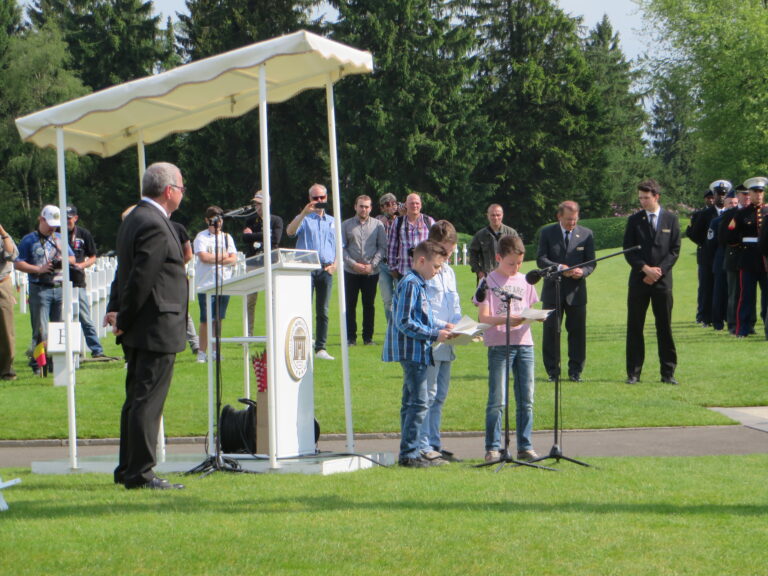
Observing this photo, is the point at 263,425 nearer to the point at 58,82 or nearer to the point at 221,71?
the point at 221,71

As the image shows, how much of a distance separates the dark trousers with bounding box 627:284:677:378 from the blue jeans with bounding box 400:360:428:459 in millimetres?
5746

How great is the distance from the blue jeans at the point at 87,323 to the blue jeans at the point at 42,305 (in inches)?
15.2

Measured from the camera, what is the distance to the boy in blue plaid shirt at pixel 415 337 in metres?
8.75

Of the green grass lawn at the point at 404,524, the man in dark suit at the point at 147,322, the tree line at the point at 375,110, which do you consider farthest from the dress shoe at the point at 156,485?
the tree line at the point at 375,110

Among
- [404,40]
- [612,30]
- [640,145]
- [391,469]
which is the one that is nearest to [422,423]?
[391,469]

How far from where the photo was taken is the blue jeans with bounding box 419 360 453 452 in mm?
9281

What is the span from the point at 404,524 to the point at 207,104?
496 centimetres

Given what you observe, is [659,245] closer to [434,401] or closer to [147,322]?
[434,401]

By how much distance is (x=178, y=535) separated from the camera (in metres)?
6.08

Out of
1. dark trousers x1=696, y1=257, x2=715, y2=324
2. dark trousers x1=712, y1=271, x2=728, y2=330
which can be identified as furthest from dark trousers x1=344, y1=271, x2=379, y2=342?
dark trousers x1=696, y1=257, x2=715, y2=324

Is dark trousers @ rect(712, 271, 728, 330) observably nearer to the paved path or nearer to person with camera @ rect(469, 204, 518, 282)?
person with camera @ rect(469, 204, 518, 282)

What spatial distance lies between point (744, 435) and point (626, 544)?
5.39 m

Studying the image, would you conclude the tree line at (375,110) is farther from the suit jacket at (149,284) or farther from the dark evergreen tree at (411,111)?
the suit jacket at (149,284)

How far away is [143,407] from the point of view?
774 centimetres
